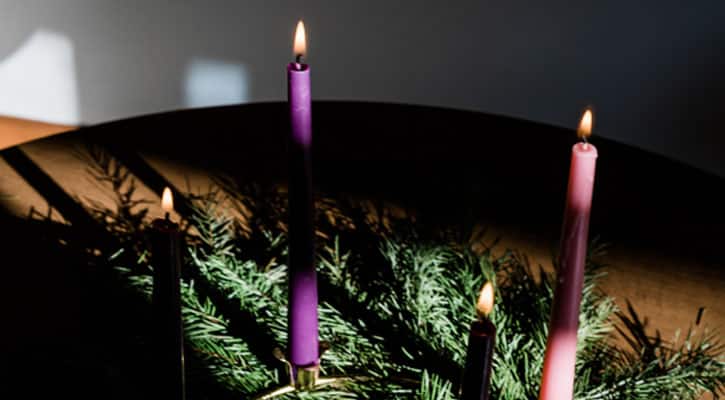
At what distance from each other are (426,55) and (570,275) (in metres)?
1.55

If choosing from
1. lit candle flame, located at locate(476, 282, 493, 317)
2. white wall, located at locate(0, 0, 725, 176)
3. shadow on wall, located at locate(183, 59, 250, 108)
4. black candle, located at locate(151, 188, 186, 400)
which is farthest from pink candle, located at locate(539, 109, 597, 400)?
shadow on wall, located at locate(183, 59, 250, 108)

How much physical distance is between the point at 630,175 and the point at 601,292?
0.24m

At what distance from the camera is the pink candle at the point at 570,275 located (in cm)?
31

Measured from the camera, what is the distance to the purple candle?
392 millimetres

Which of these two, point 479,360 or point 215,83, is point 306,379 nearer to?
point 479,360

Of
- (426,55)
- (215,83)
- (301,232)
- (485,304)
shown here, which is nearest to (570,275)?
(485,304)

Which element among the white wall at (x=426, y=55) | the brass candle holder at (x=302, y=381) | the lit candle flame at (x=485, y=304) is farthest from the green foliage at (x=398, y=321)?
the white wall at (x=426, y=55)

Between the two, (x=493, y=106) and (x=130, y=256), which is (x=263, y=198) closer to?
(x=130, y=256)

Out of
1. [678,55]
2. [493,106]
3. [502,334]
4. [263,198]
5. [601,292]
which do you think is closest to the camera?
[502,334]

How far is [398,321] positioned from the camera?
0.49 meters

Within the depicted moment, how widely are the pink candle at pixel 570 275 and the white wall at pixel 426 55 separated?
147 centimetres

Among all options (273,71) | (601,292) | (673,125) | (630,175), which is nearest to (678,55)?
(673,125)

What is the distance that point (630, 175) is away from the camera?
0.76 metres

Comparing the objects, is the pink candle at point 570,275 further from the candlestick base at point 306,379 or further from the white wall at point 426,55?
the white wall at point 426,55
